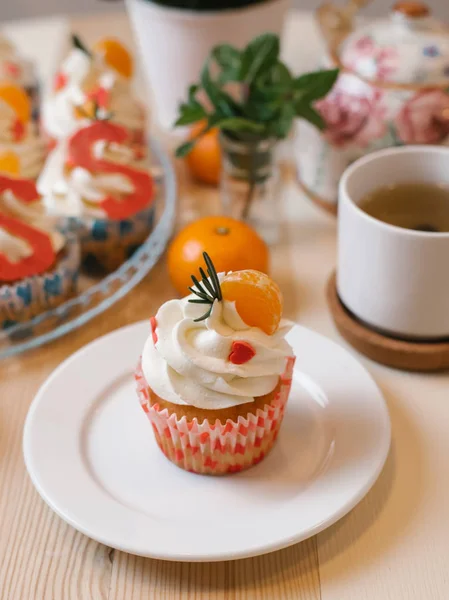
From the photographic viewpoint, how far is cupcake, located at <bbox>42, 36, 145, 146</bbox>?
113cm

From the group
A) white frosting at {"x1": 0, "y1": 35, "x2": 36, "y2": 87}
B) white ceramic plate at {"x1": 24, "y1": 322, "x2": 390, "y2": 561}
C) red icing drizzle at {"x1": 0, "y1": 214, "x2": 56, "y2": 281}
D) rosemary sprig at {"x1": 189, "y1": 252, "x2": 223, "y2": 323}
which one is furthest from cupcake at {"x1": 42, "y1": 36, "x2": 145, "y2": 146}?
rosemary sprig at {"x1": 189, "y1": 252, "x2": 223, "y2": 323}

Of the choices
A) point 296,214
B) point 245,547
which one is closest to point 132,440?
point 245,547

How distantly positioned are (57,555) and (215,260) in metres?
0.39

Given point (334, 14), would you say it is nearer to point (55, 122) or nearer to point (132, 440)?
point (55, 122)

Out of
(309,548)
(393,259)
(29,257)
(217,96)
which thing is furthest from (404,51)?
(309,548)

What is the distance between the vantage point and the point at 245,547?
0.63 meters

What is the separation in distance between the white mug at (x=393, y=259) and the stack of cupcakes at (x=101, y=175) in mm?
313

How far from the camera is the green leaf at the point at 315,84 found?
0.98 m

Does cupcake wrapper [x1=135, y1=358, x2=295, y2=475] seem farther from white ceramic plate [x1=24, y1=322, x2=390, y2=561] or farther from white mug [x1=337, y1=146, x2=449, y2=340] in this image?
white mug [x1=337, y1=146, x2=449, y2=340]

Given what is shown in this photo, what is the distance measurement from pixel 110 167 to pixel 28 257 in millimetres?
189

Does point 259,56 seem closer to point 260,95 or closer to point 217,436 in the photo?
point 260,95

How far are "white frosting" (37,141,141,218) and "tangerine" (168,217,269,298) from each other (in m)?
0.13

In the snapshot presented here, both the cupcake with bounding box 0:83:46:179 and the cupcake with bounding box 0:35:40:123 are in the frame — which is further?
the cupcake with bounding box 0:35:40:123

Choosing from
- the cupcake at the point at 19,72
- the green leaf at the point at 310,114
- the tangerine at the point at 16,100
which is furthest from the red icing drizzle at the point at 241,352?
the cupcake at the point at 19,72
